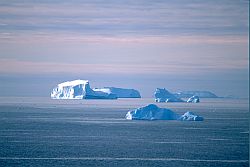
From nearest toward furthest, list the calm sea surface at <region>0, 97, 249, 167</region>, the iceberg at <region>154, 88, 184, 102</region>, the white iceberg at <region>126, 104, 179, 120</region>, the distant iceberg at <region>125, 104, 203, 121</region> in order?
the calm sea surface at <region>0, 97, 249, 167</region> → the white iceberg at <region>126, 104, 179, 120</region> → the distant iceberg at <region>125, 104, 203, 121</region> → the iceberg at <region>154, 88, 184, 102</region>

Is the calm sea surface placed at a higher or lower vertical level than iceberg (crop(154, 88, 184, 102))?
lower

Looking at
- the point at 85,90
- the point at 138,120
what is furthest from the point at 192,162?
the point at 85,90

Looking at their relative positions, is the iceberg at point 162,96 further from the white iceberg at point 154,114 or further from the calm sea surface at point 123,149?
the calm sea surface at point 123,149

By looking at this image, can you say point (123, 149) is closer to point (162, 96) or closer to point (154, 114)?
point (154, 114)

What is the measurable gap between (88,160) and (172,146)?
43.6 ft

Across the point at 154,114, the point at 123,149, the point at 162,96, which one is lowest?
the point at 123,149

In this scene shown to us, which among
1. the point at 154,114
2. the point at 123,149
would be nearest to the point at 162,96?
the point at 154,114

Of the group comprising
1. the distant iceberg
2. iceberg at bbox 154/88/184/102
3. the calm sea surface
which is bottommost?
the calm sea surface

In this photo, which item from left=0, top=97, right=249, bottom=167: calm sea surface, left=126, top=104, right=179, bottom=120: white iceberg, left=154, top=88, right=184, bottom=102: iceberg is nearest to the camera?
left=0, top=97, right=249, bottom=167: calm sea surface

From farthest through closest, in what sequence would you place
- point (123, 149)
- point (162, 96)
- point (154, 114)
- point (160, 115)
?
point (162, 96), point (154, 114), point (160, 115), point (123, 149)

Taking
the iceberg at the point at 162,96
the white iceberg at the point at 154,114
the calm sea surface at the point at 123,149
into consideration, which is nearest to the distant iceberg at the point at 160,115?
the white iceberg at the point at 154,114

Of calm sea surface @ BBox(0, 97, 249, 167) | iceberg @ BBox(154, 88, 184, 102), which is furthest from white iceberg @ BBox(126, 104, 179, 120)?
iceberg @ BBox(154, 88, 184, 102)

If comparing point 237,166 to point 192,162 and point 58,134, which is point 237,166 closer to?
point 192,162

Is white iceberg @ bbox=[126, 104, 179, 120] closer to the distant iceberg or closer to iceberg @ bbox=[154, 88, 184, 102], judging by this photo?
the distant iceberg
